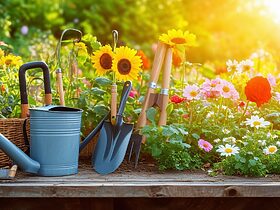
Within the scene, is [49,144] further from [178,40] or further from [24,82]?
[178,40]

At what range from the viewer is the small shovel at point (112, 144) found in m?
2.33

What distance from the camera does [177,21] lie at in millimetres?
8625

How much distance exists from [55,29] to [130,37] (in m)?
1.20

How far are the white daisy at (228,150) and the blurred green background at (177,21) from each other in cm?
480

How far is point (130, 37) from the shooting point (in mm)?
8289

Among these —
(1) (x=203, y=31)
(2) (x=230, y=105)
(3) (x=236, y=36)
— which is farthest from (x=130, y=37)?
(2) (x=230, y=105)

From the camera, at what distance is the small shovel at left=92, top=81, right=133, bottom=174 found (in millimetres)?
2332

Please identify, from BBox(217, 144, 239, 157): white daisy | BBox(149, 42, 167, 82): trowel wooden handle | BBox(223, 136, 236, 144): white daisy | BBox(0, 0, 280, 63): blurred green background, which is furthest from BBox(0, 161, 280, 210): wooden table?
BBox(0, 0, 280, 63): blurred green background

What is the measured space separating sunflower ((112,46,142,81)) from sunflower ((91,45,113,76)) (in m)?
0.05

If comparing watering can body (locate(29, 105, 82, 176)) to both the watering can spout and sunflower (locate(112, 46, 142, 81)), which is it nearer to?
the watering can spout

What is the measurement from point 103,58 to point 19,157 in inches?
20.5

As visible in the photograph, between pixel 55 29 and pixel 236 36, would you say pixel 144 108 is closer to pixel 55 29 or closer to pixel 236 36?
pixel 55 29
